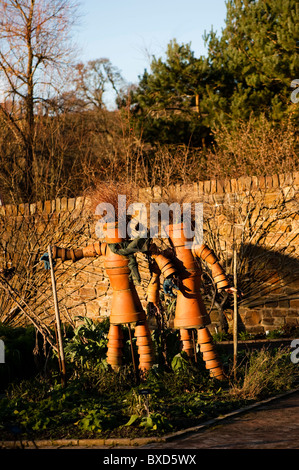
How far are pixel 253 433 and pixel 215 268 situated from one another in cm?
217

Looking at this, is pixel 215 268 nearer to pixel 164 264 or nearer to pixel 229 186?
pixel 164 264

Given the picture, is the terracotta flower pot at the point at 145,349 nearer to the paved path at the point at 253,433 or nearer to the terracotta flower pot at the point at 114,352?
the terracotta flower pot at the point at 114,352

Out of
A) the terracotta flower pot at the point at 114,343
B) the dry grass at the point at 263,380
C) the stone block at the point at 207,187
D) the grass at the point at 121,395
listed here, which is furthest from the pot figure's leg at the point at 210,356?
the stone block at the point at 207,187

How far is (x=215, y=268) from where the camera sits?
6.68 meters

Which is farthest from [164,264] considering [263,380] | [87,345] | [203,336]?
[263,380]

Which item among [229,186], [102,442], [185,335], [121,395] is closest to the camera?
[102,442]

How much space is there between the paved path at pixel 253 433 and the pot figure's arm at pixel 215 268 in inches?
55.7

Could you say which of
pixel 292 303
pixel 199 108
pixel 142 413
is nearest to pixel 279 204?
pixel 292 303

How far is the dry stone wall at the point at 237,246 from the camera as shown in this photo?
10250 mm

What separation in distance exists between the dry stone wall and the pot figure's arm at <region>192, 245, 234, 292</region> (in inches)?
113

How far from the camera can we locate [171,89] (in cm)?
1845

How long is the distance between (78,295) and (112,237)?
5.32 metres

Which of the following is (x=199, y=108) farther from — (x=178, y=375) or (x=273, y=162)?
(x=178, y=375)

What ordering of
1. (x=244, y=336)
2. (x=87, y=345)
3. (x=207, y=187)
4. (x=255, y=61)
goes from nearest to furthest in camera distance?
(x=87, y=345)
(x=244, y=336)
(x=207, y=187)
(x=255, y=61)
